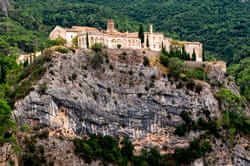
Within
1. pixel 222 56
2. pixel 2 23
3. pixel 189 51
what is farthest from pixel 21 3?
pixel 189 51

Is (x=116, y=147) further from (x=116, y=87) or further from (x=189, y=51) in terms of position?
(x=189, y=51)

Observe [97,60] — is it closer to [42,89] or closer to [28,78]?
[28,78]

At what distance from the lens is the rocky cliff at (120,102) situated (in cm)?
7462

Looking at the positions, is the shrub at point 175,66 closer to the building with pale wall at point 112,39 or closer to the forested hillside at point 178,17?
the building with pale wall at point 112,39

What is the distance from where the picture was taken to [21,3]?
168 meters

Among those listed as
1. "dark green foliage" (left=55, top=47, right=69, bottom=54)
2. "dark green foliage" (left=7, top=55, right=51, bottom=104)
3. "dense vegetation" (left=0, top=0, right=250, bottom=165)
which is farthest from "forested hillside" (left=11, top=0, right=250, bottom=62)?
"dark green foliage" (left=7, top=55, right=51, bottom=104)

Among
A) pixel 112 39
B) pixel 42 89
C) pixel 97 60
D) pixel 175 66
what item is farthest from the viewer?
pixel 112 39

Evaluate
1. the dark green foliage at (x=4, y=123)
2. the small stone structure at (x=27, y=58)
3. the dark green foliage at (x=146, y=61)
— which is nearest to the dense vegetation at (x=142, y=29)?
the dark green foliage at (x=4, y=123)

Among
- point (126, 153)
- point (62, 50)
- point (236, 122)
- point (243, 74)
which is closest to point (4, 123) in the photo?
point (62, 50)

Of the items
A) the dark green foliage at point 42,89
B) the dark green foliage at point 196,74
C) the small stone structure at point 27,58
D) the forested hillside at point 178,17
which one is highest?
the forested hillside at point 178,17

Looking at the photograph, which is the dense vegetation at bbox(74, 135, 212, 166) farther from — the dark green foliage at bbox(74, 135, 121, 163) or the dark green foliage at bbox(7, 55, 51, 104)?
the dark green foliage at bbox(7, 55, 51, 104)

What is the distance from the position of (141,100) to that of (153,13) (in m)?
98.4

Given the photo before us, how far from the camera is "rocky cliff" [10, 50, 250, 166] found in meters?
74.6

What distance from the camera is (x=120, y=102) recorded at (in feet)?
269
